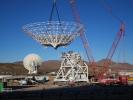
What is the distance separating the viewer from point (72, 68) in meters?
138

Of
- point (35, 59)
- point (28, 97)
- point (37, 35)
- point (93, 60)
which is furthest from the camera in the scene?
point (35, 59)

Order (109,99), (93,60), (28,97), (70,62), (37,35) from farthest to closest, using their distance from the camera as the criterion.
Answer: (93,60) → (70,62) → (37,35) → (28,97) → (109,99)

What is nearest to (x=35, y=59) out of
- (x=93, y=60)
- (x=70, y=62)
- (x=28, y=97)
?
(x=93, y=60)

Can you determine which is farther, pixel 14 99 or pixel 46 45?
pixel 46 45

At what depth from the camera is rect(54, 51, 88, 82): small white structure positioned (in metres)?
139

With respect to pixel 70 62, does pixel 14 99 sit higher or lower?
lower

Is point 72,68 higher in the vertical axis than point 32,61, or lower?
lower

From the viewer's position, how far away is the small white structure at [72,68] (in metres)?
139

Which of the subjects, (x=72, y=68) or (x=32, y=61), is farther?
(x=32, y=61)

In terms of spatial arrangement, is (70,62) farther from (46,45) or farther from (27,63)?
(27,63)

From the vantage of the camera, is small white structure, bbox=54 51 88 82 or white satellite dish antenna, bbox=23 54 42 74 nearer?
small white structure, bbox=54 51 88 82

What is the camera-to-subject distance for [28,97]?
62.5 m

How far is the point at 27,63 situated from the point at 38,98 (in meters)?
135

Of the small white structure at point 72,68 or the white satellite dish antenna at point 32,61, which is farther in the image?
the white satellite dish antenna at point 32,61
